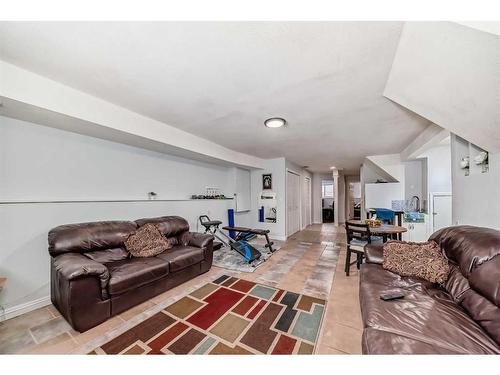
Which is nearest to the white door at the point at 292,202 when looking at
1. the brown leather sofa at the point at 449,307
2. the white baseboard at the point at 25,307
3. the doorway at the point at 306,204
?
the doorway at the point at 306,204

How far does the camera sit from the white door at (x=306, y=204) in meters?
7.34

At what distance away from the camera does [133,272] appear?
6.71ft

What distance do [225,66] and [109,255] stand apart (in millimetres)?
2693

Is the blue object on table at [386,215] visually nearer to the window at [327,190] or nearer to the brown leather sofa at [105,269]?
the brown leather sofa at [105,269]

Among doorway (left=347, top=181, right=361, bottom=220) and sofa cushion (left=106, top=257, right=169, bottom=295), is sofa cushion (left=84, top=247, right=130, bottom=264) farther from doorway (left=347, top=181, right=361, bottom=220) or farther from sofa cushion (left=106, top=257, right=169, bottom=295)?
doorway (left=347, top=181, right=361, bottom=220)

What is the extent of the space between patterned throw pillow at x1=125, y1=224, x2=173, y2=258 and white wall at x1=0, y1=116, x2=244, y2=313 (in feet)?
1.87

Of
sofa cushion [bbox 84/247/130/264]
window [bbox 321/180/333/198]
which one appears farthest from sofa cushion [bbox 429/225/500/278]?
window [bbox 321/180/333/198]

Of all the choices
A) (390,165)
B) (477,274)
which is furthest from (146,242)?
(390,165)

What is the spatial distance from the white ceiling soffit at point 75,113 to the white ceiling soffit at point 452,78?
2956 mm
